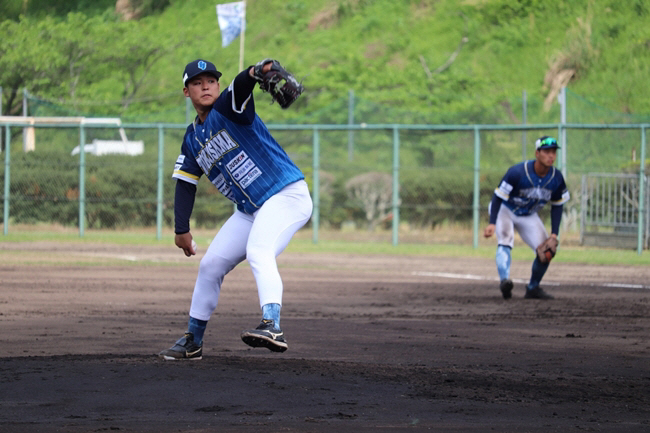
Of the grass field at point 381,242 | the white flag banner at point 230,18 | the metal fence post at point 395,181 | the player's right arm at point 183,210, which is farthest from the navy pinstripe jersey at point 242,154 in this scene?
the white flag banner at point 230,18

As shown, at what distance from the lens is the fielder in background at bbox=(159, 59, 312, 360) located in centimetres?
561

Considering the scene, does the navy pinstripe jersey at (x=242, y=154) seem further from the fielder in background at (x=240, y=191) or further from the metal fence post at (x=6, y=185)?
the metal fence post at (x=6, y=185)

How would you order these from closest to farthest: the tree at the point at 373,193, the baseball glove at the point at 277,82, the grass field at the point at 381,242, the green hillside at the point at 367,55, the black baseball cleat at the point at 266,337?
the baseball glove at the point at 277,82 < the black baseball cleat at the point at 266,337 < the grass field at the point at 381,242 < the tree at the point at 373,193 < the green hillside at the point at 367,55

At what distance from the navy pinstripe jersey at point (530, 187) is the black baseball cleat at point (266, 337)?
20.1 ft

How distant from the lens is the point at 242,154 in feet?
18.9

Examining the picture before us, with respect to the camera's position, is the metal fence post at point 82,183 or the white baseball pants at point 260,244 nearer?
the white baseball pants at point 260,244

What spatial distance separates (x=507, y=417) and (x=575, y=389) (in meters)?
0.97

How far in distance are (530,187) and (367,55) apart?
31865 mm

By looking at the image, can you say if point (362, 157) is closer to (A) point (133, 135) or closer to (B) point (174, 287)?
(A) point (133, 135)

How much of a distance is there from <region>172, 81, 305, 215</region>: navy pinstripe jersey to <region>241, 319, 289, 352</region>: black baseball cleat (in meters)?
0.81

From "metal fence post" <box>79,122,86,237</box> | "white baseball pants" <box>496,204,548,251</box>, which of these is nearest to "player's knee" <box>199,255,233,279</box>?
"white baseball pants" <box>496,204,548,251</box>

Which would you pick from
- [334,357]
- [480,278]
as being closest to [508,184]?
[480,278]

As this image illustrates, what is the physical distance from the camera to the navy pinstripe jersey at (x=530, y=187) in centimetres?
1105

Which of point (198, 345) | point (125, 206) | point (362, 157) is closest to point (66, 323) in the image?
point (198, 345)
